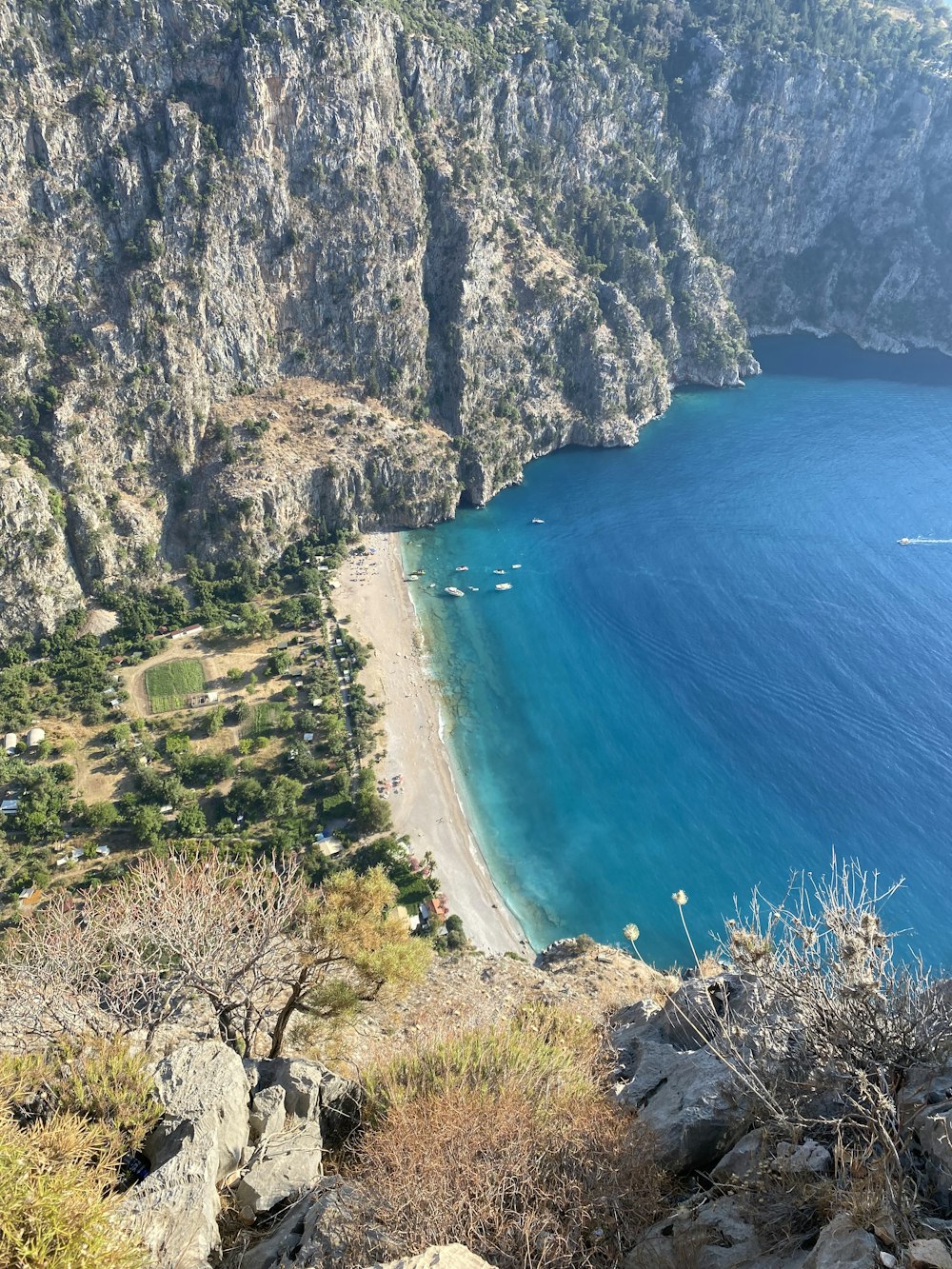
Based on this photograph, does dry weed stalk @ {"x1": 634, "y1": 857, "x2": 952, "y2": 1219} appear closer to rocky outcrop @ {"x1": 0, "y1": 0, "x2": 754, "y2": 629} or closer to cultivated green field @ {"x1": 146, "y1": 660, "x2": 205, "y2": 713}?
cultivated green field @ {"x1": 146, "y1": 660, "x2": 205, "y2": 713}

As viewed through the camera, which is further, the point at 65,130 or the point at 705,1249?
the point at 65,130

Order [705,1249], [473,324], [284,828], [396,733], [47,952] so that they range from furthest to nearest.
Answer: [473,324], [396,733], [284,828], [47,952], [705,1249]

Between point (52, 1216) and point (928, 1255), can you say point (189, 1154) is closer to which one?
point (52, 1216)

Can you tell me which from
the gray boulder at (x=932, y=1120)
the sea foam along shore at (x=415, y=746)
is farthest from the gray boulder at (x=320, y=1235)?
the sea foam along shore at (x=415, y=746)

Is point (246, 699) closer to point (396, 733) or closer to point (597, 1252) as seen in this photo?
point (396, 733)

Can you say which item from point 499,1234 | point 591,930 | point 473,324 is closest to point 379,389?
point 473,324

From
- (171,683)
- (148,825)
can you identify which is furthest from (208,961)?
(171,683)
